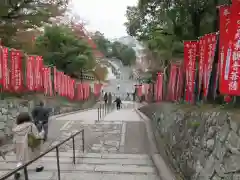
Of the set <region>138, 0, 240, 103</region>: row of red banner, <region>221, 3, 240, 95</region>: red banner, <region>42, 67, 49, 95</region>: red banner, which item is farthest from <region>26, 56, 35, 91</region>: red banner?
<region>221, 3, 240, 95</region>: red banner

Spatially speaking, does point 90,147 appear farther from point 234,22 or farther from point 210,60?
point 234,22

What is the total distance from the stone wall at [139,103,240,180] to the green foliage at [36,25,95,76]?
2001 centimetres

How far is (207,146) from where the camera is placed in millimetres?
4469

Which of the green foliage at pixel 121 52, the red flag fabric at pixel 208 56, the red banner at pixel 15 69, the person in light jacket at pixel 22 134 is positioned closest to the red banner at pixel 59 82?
the red banner at pixel 15 69

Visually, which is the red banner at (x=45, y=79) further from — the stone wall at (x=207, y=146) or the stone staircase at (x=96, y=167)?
the stone wall at (x=207, y=146)

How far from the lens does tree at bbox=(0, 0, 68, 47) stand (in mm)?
12109

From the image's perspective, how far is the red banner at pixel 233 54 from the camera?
4.19 m

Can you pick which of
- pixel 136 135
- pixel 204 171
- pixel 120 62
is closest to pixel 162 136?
pixel 136 135

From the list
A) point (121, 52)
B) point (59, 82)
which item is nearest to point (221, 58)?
point (59, 82)

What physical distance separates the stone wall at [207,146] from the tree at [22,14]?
9494 millimetres

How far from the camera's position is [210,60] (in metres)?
5.92

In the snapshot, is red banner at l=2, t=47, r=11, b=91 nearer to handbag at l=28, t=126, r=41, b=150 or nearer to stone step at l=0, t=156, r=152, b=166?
stone step at l=0, t=156, r=152, b=166

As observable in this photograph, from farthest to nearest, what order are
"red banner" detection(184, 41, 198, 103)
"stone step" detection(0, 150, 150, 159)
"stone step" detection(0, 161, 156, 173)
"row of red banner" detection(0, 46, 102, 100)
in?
1. "row of red banner" detection(0, 46, 102, 100)
2. "stone step" detection(0, 150, 150, 159)
3. "red banner" detection(184, 41, 198, 103)
4. "stone step" detection(0, 161, 156, 173)

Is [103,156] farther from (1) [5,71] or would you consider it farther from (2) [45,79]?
(2) [45,79]
